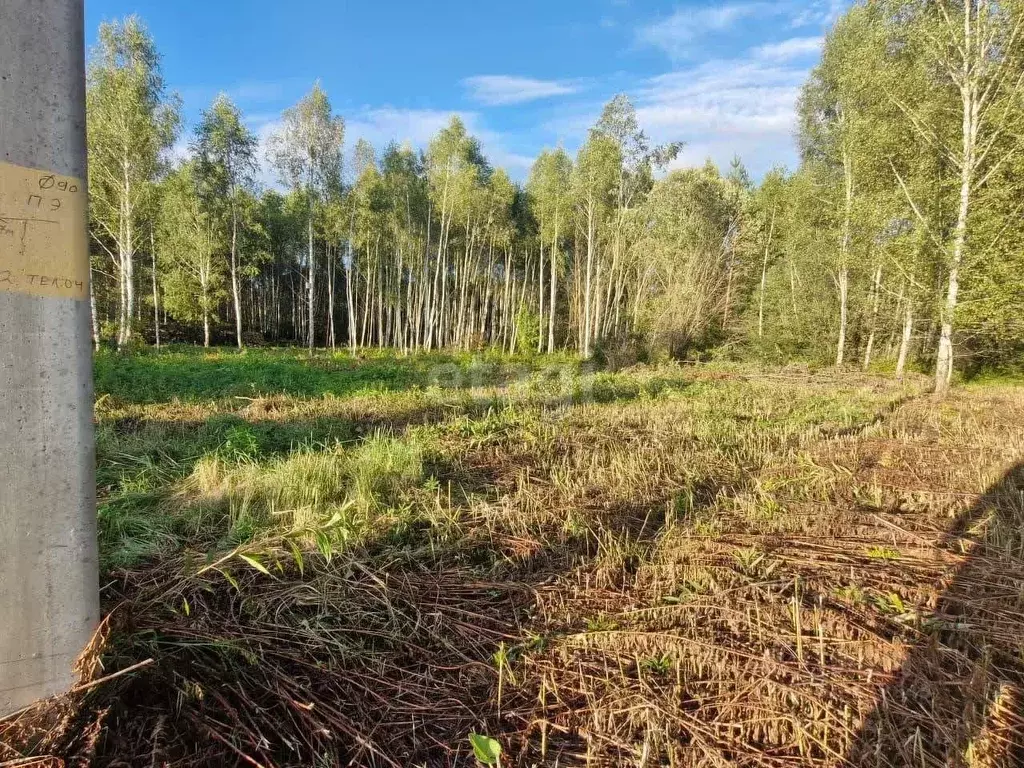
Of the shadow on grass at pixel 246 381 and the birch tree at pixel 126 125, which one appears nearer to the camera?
the shadow on grass at pixel 246 381

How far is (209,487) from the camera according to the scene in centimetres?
435

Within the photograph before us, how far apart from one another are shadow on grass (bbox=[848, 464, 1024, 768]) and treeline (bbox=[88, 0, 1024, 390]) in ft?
43.9

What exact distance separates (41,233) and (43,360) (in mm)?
408

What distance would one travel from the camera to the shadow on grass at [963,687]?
1.71 meters

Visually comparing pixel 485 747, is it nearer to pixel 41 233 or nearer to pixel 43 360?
pixel 43 360

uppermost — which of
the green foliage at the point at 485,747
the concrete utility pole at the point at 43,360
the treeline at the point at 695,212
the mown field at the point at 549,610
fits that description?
the treeline at the point at 695,212

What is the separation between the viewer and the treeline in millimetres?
13109

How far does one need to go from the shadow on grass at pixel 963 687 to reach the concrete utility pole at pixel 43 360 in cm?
264

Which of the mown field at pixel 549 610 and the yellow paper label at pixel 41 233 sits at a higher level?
the yellow paper label at pixel 41 233

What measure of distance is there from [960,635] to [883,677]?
0.59 metres

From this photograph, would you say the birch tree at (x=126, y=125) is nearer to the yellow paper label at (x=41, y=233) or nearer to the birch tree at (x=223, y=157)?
the birch tree at (x=223, y=157)

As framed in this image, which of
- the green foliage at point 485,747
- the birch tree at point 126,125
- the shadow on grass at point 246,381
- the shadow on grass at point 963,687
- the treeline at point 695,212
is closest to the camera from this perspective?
the green foliage at point 485,747

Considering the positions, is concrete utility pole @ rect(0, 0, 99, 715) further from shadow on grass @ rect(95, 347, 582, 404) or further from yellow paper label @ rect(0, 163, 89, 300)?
shadow on grass @ rect(95, 347, 582, 404)

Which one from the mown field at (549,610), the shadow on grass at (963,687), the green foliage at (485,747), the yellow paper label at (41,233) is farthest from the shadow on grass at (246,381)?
the shadow on grass at (963,687)
